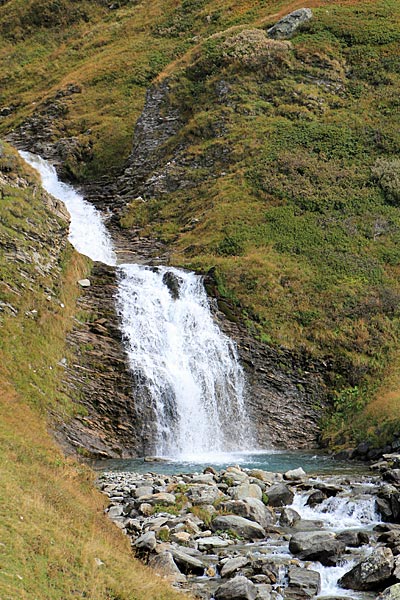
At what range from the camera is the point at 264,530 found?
577 inches

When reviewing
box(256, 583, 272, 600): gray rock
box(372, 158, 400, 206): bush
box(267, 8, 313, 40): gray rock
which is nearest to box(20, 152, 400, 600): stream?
box(256, 583, 272, 600): gray rock

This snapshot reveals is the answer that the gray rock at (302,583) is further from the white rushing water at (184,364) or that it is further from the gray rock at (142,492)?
the white rushing water at (184,364)

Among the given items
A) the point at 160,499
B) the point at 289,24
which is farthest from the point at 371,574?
the point at 289,24

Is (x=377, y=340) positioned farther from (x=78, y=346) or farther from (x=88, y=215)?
(x=88, y=215)

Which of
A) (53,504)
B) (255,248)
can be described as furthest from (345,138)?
(53,504)

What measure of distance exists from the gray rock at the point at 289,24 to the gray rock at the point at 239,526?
48917 millimetres

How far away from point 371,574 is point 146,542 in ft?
14.2

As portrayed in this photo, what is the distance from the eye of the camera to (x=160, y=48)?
70.0m

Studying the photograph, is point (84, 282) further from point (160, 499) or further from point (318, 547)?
point (318, 547)

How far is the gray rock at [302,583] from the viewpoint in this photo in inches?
443

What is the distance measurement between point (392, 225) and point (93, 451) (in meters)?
24.7

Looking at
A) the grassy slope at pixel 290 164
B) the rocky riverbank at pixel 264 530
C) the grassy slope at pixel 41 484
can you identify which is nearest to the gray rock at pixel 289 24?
the grassy slope at pixel 290 164

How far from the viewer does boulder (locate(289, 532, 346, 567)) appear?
1281cm

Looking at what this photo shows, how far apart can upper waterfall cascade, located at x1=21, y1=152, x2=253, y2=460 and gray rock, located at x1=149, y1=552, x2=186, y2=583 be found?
44.5 feet
